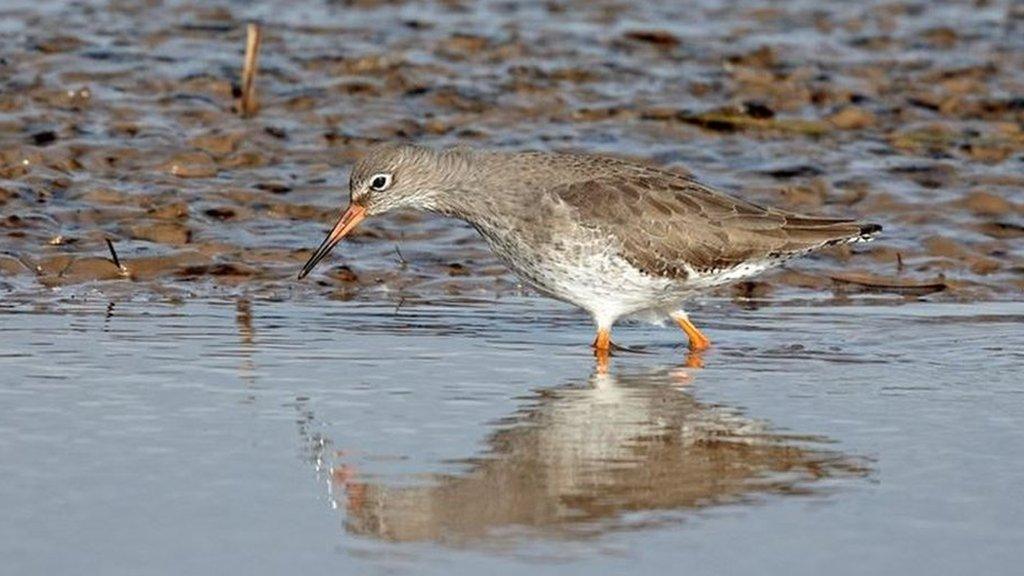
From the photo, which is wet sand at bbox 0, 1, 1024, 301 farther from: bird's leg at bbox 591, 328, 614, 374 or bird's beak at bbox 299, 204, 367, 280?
bird's leg at bbox 591, 328, 614, 374

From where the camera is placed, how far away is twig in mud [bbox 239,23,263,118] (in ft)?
51.3

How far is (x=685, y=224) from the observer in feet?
35.9

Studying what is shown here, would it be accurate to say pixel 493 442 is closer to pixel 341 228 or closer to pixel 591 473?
pixel 591 473

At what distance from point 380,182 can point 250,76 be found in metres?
4.83

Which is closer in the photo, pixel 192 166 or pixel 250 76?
pixel 192 166

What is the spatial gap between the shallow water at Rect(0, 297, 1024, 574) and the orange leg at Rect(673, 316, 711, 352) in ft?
0.44

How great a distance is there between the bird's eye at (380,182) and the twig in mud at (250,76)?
4.74 meters

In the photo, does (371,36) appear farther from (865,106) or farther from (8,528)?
(8,528)

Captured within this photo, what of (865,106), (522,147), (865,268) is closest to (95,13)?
(522,147)

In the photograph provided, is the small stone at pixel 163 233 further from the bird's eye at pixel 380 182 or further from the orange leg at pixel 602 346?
the orange leg at pixel 602 346

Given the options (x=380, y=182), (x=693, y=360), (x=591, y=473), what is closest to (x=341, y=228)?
(x=380, y=182)

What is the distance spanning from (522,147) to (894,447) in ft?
24.1

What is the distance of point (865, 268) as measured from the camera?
12969 millimetres

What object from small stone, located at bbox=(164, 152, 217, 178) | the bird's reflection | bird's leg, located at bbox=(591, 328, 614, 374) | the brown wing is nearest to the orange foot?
bird's leg, located at bbox=(591, 328, 614, 374)
